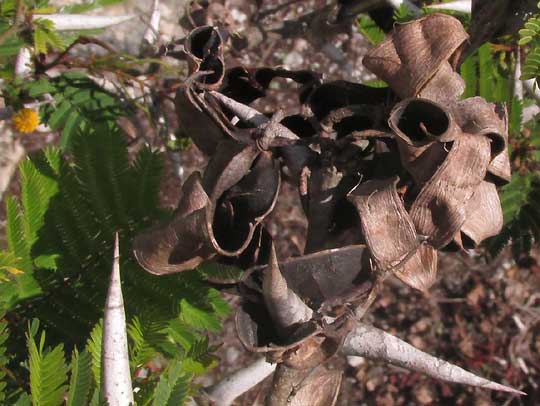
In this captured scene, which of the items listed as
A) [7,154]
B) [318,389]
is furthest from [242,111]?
[7,154]

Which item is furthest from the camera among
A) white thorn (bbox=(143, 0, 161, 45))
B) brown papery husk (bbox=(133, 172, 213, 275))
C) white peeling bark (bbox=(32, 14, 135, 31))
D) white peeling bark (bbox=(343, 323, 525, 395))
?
white thorn (bbox=(143, 0, 161, 45))

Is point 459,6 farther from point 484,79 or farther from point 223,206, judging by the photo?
point 223,206

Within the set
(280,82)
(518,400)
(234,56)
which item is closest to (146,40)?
(234,56)

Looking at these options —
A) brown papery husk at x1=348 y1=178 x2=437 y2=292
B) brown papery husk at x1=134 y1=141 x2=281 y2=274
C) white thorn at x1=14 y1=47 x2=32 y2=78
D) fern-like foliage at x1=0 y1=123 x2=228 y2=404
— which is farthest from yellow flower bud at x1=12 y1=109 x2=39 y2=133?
brown papery husk at x1=348 y1=178 x2=437 y2=292

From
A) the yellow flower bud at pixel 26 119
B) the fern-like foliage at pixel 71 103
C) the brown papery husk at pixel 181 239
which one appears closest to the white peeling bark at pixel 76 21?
the fern-like foliage at pixel 71 103

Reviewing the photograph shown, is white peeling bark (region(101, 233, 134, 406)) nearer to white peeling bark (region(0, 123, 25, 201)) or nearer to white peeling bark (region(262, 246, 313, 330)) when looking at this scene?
white peeling bark (region(262, 246, 313, 330))

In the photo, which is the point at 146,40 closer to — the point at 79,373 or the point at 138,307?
the point at 138,307
